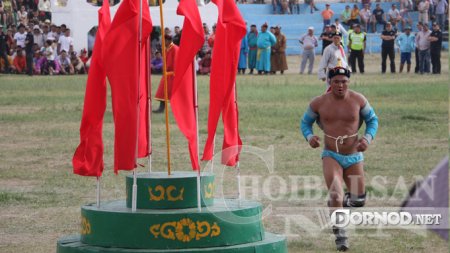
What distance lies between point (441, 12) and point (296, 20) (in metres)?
6.60

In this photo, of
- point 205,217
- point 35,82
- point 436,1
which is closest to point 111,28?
point 205,217

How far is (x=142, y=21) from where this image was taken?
886cm

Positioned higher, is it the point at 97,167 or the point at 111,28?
the point at 111,28

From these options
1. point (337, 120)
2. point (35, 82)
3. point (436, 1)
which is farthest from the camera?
point (436, 1)

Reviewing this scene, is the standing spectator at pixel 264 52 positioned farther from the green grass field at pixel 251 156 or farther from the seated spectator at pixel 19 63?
the seated spectator at pixel 19 63

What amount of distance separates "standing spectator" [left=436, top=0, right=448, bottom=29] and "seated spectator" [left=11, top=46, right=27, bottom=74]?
15821 mm

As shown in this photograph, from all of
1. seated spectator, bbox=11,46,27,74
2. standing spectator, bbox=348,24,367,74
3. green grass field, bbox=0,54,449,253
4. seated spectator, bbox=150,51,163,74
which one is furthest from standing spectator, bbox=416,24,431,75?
seated spectator, bbox=11,46,27,74

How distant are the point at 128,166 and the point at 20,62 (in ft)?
108

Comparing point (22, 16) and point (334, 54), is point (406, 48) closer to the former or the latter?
point (22, 16)

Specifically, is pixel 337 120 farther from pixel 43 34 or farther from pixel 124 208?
pixel 43 34

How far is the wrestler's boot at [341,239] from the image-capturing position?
10.7 m

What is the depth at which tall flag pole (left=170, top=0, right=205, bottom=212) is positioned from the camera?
8586mm

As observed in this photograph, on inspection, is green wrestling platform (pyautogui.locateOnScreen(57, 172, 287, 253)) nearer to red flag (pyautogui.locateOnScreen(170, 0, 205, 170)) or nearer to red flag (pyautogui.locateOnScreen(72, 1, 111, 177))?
red flag (pyautogui.locateOnScreen(170, 0, 205, 170))

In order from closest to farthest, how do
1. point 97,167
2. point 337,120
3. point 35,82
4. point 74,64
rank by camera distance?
1. point 97,167
2. point 337,120
3. point 35,82
4. point 74,64
